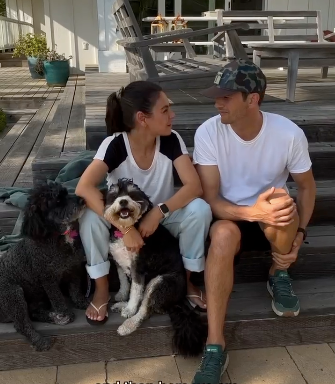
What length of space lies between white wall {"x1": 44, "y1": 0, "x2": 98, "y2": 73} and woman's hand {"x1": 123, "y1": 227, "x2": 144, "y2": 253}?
9.82 meters

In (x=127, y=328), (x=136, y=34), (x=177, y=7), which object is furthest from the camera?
(x=177, y=7)

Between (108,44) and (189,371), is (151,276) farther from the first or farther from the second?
(108,44)

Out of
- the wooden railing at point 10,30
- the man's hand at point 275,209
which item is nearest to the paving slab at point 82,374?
the man's hand at point 275,209

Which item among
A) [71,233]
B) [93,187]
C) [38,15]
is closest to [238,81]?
[93,187]

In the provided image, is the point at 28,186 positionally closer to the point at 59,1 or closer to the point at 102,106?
the point at 102,106

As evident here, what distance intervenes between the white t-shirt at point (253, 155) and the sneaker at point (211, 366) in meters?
0.82

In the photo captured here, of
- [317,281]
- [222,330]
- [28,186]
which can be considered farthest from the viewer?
[28,186]

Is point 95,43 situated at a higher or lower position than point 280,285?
higher

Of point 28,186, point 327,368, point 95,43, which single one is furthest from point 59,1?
point 327,368

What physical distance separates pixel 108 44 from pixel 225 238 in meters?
7.35

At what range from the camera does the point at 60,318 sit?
96.5 inches

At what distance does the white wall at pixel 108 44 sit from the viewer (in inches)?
345

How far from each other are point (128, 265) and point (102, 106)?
2673 mm

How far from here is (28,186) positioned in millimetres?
3615
